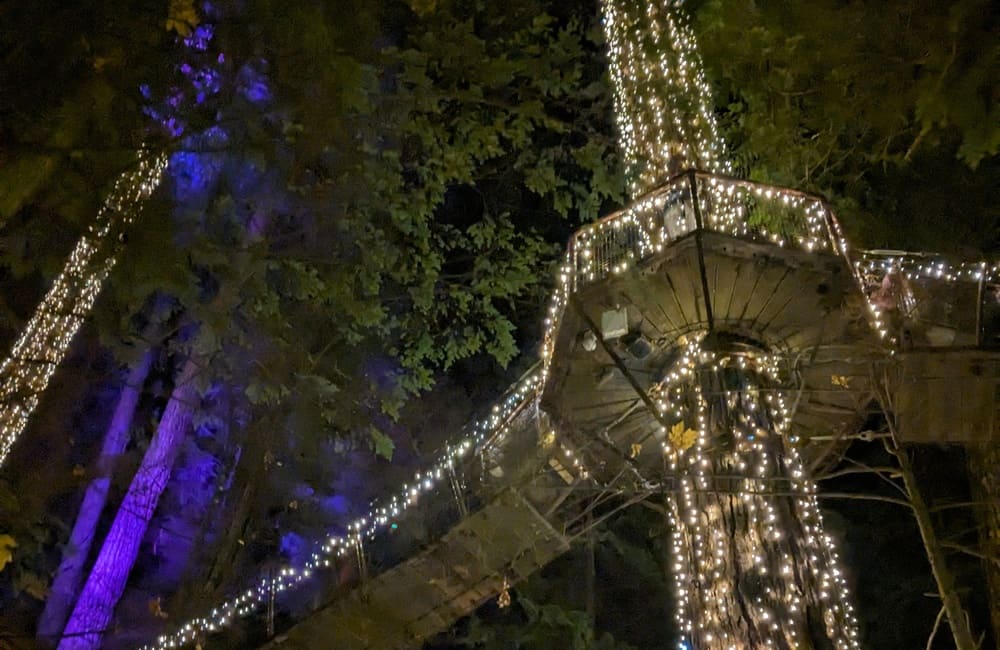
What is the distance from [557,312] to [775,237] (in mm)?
1924

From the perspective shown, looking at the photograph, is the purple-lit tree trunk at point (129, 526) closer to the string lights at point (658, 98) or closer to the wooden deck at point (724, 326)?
the wooden deck at point (724, 326)

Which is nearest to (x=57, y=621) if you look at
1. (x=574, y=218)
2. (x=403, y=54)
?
(x=403, y=54)

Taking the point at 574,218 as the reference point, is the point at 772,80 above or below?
below

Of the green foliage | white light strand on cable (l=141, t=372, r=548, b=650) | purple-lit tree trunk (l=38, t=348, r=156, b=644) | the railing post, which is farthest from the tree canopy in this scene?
the railing post

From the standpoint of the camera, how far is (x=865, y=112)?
18.4 ft

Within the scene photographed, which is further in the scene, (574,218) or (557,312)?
(574,218)

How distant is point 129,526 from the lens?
31.6 feet

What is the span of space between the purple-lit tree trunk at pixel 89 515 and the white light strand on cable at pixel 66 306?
232 centimetres

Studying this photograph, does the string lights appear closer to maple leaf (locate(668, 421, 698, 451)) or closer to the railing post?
maple leaf (locate(668, 421, 698, 451))

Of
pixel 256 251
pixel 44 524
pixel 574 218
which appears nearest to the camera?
pixel 256 251

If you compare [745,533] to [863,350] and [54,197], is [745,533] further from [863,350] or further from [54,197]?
[54,197]

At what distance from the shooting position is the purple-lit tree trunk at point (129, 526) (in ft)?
29.5

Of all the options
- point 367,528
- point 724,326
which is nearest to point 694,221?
point 724,326

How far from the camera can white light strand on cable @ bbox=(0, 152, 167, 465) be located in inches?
221
